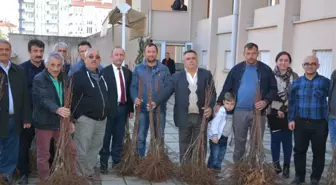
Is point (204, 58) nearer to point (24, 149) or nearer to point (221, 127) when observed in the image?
point (221, 127)

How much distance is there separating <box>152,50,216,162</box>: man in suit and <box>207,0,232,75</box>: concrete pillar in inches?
379

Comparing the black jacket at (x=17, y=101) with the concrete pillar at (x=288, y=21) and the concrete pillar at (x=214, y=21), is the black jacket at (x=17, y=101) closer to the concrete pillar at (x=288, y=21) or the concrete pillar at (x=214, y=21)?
the concrete pillar at (x=288, y=21)

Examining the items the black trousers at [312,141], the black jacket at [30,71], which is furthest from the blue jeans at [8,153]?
A: the black trousers at [312,141]

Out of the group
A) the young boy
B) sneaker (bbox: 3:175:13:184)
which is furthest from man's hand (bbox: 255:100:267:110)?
sneaker (bbox: 3:175:13:184)

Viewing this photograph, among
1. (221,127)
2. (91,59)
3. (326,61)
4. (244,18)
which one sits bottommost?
(221,127)

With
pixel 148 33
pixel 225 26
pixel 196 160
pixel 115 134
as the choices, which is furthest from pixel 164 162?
pixel 148 33

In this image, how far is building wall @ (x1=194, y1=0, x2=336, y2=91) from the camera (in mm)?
7703

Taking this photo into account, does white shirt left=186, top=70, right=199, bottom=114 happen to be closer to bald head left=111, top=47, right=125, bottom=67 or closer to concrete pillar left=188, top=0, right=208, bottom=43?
bald head left=111, top=47, right=125, bottom=67

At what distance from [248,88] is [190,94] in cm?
71

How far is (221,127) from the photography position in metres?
4.80

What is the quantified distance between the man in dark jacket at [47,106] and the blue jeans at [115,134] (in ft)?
2.51

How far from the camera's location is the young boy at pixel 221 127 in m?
4.77

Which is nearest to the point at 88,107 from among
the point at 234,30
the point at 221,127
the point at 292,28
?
the point at 221,127

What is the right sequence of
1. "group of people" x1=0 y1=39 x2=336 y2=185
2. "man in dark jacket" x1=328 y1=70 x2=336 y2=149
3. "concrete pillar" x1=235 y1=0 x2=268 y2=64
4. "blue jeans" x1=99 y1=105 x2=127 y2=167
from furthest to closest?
"concrete pillar" x1=235 y1=0 x2=268 y2=64
"blue jeans" x1=99 y1=105 x2=127 y2=167
"man in dark jacket" x1=328 y1=70 x2=336 y2=149
"group of people" x1=0 y1=39 x2=336 y2=185
